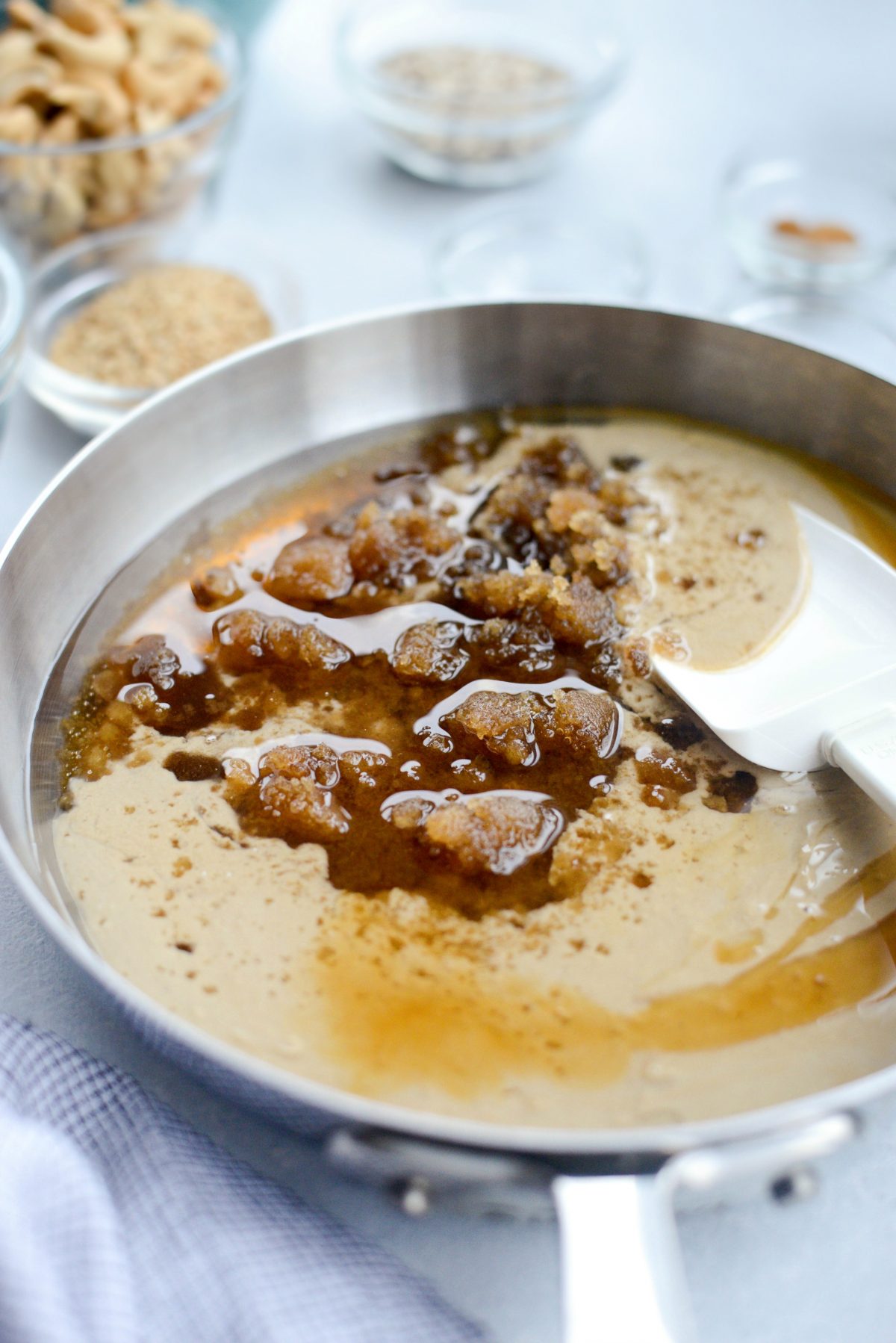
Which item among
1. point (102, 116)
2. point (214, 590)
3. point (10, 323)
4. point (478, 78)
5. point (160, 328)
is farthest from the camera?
point (478, 78)

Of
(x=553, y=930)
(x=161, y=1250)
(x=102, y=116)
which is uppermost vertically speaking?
(x=102, y=116)

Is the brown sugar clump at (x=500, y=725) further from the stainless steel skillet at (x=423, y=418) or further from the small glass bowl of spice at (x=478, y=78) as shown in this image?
the small glass bowl of spice at (x=478, y=78)

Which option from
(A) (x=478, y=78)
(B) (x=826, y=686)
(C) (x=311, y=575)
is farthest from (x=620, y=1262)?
(A) (x=478, y=78)

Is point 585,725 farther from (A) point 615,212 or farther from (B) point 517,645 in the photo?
(A) point 615,212

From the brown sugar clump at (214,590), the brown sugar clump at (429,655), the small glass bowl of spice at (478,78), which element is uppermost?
the small glass bowl of spice at (478,78)

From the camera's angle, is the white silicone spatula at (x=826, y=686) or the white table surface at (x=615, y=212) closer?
the white table surface at (x=615, y=212)

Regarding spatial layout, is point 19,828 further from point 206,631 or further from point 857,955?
point 857,955

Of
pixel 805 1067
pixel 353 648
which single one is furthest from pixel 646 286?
pixel 805 1067

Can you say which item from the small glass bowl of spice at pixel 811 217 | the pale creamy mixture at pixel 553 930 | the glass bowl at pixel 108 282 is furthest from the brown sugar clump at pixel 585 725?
the small glass bowl of spice at pixel 811 217
